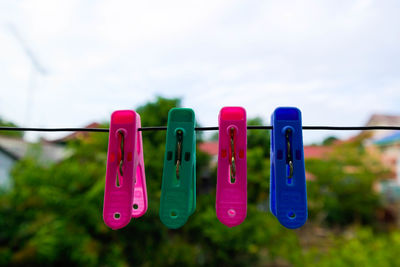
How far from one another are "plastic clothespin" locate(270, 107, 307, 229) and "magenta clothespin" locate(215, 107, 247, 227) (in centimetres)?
6

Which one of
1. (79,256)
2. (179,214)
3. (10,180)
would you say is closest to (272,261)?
(79,256)

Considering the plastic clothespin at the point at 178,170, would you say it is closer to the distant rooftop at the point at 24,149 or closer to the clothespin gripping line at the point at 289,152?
the clothespin gripping line at the point at 289,152

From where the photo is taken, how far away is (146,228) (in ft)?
14.7

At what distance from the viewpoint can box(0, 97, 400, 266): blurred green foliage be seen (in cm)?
372

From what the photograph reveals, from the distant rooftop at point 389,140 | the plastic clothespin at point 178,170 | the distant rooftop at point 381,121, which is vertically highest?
the distant rooftop at point 381,121

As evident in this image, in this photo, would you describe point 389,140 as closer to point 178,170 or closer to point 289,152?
point 289,152

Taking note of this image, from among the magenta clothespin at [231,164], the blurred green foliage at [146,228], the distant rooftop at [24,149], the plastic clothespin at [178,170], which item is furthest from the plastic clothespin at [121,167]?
the distant rooftop at [24,149]

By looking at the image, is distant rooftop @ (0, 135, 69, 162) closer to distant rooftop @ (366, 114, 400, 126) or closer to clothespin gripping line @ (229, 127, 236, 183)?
clothespin gripping line @ (229, 127, 236, 183)

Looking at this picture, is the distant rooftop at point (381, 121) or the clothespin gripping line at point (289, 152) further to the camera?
the distant rooftop at point (381, 121)

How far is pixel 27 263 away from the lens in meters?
3.61

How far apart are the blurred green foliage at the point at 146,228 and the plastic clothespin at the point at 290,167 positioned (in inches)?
139

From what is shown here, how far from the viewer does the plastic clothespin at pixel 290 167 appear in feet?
1.82

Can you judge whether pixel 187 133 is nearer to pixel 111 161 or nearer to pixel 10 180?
pixel 111 161

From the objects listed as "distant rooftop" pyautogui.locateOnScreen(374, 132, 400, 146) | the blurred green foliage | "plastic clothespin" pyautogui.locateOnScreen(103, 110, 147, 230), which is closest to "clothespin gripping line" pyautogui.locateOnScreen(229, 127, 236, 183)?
"plastic clothespin" pyautogui.locateOnScreen(103, 110, 147, 230)
